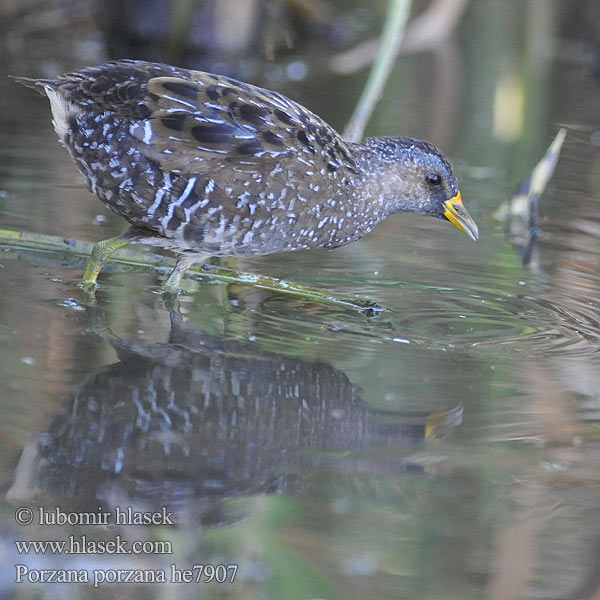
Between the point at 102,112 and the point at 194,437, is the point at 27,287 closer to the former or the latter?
the point at 102,112

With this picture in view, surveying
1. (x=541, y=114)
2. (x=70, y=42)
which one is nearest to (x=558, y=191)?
(x=541, y=114)

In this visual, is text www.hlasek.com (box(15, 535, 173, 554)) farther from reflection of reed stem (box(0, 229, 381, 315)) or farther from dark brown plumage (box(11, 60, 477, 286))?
reflection of reed stem (box(0, 229, 381, 315))

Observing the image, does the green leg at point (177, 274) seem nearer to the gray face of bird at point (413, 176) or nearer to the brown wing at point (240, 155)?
the brown wing at point (240, 155)

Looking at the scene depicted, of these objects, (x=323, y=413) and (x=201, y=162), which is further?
(x=201, y=162)

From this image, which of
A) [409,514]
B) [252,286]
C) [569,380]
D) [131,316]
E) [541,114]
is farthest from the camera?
[541,114]

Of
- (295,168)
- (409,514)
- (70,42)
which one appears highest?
(295,168)

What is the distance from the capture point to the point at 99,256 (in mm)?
4742

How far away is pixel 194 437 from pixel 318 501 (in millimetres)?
504

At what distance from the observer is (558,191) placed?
7055mm

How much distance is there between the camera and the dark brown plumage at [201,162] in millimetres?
4457

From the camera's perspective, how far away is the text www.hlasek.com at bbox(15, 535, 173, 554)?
284cm

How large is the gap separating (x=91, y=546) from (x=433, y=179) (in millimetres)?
2727

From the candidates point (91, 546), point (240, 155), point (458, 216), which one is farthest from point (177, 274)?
point (91, 546)

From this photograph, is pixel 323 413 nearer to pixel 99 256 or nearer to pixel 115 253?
pixel 99 256
